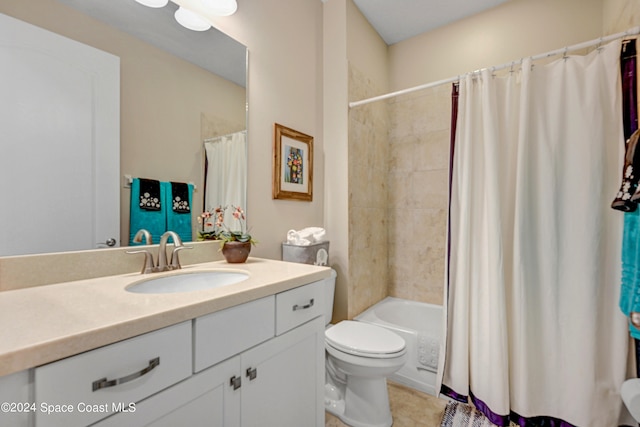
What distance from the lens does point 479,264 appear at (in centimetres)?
150

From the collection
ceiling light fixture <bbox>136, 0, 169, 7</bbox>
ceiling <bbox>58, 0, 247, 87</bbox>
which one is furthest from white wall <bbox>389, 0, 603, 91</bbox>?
ceiling light fixture <bbox>136, 0, 169, 7</bbox>

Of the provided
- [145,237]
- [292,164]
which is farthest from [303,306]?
[292,164]

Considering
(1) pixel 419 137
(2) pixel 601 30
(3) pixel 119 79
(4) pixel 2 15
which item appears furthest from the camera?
(1) pixel 419 137

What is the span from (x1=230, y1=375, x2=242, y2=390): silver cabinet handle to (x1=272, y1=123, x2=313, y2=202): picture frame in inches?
42.2

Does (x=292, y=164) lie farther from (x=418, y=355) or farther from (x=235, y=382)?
(x=418, y=355)

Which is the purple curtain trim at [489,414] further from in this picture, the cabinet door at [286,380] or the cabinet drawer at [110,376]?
the cabinet drawer at [110,376]

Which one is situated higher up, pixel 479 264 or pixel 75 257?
pixel 75 257

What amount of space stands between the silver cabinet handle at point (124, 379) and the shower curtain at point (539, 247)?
1499 mm

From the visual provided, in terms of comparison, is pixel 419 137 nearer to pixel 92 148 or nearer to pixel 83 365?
pixel 92 148

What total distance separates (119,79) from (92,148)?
0.29m

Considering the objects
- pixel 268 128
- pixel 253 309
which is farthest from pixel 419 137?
pixel 253 309

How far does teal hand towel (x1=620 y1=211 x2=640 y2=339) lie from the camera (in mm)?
1034

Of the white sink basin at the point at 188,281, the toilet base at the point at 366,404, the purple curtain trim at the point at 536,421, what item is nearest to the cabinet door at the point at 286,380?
the white sink basin at the point at 188,281

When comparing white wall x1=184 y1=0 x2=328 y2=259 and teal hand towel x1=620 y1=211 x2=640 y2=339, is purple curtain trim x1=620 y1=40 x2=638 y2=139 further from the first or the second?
white wall x1=184 y1=0 x2=328 y2=259
